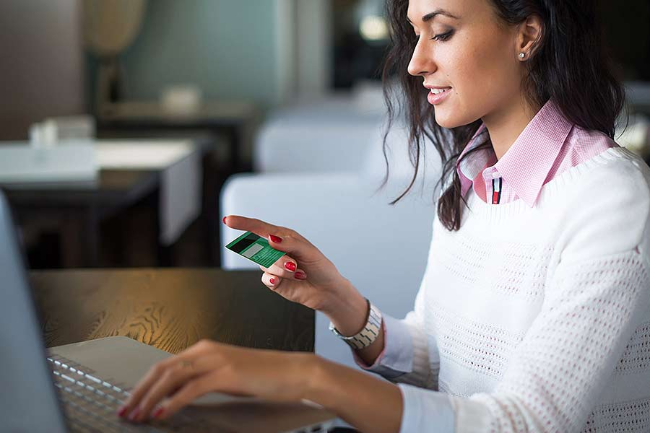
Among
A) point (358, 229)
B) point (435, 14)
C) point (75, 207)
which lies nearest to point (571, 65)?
point (435, 14)

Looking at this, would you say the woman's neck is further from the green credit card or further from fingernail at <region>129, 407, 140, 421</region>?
fingernail at <region>129, 407, 140, 421</region>

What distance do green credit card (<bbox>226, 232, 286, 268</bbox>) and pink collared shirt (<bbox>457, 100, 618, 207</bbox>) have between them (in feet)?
0.95

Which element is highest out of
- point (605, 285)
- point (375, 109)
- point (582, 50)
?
point (582, 50)

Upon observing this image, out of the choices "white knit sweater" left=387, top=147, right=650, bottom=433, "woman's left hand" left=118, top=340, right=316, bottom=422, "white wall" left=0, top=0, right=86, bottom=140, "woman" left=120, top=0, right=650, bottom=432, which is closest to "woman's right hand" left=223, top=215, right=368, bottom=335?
"woman" left=120, top=0, right=650, bottom=432

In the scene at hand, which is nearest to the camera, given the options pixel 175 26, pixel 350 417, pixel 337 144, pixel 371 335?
pixel 350 417

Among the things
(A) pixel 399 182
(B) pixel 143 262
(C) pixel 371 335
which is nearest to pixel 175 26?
(B) pixel 143 262

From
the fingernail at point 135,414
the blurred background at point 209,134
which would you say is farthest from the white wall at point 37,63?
the fingernail at point 135,414

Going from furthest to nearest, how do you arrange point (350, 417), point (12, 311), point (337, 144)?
1. point (337, 144)
2. point (350, 417)
3. point (12, 311)

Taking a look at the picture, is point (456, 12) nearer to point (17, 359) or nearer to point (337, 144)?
point (17, 359)

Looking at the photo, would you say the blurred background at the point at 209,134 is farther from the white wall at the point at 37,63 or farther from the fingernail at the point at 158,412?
the fingernail at the point at 158,412

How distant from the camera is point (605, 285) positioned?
841mm

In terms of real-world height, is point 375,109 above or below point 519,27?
below

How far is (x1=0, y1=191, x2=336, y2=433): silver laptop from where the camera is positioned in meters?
0.61

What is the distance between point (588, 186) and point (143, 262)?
2983 millimetres
